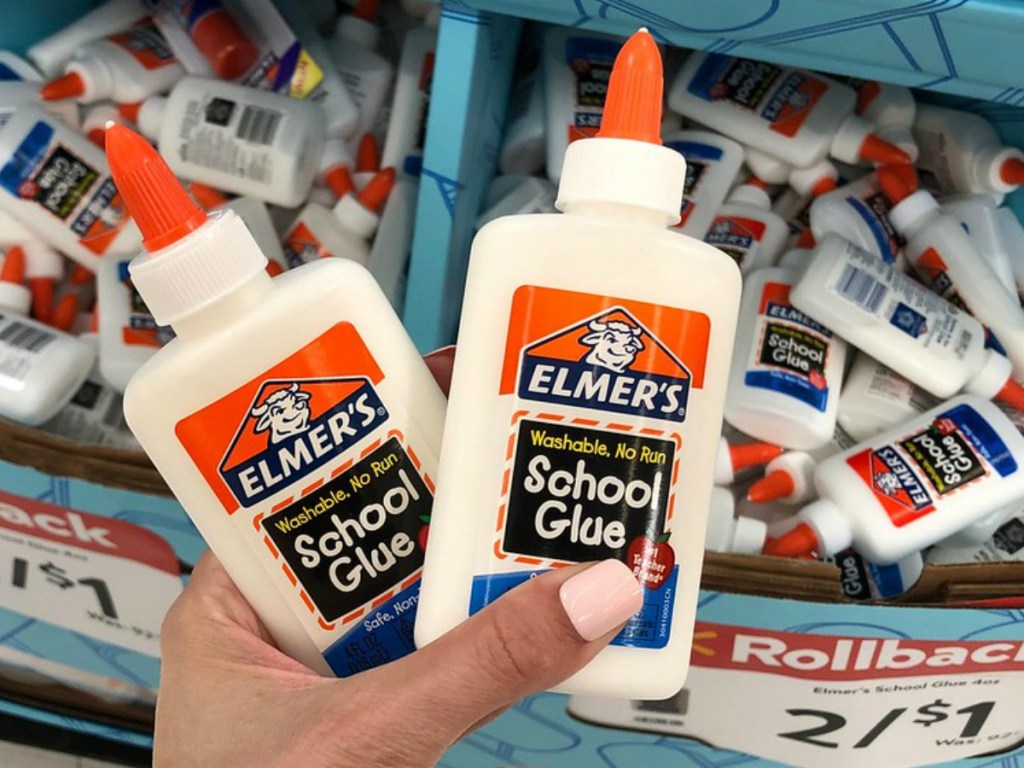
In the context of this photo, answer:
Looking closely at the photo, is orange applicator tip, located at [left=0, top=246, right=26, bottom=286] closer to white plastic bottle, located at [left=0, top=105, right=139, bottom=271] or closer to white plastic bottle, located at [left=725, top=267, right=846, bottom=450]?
white plastic bottle, located at [left=0, top=105, right=139, bottom=271]

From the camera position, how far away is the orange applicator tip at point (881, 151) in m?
0.86

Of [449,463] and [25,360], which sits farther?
[25,360]

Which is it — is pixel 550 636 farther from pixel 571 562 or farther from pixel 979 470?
pixel 979 470

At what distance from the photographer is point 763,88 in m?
0.88

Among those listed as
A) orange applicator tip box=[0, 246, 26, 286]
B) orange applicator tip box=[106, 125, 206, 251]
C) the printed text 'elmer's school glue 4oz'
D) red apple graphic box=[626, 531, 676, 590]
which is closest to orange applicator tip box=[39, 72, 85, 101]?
orange applicator tip box=[0, 246, 26, 286]

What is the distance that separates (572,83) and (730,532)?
0.47 metres

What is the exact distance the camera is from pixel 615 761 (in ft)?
2.72

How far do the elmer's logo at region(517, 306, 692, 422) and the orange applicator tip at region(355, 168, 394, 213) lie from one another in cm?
51

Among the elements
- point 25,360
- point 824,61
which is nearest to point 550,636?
point 824,61

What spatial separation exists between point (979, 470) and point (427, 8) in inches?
29.0

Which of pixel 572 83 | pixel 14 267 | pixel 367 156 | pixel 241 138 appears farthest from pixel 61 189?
pixel 572 83

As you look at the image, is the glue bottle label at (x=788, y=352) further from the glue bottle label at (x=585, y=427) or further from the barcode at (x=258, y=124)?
the barcode at (x=258, y=124)

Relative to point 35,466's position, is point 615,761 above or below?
below

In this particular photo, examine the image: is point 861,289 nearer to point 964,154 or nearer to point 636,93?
point 964,154
